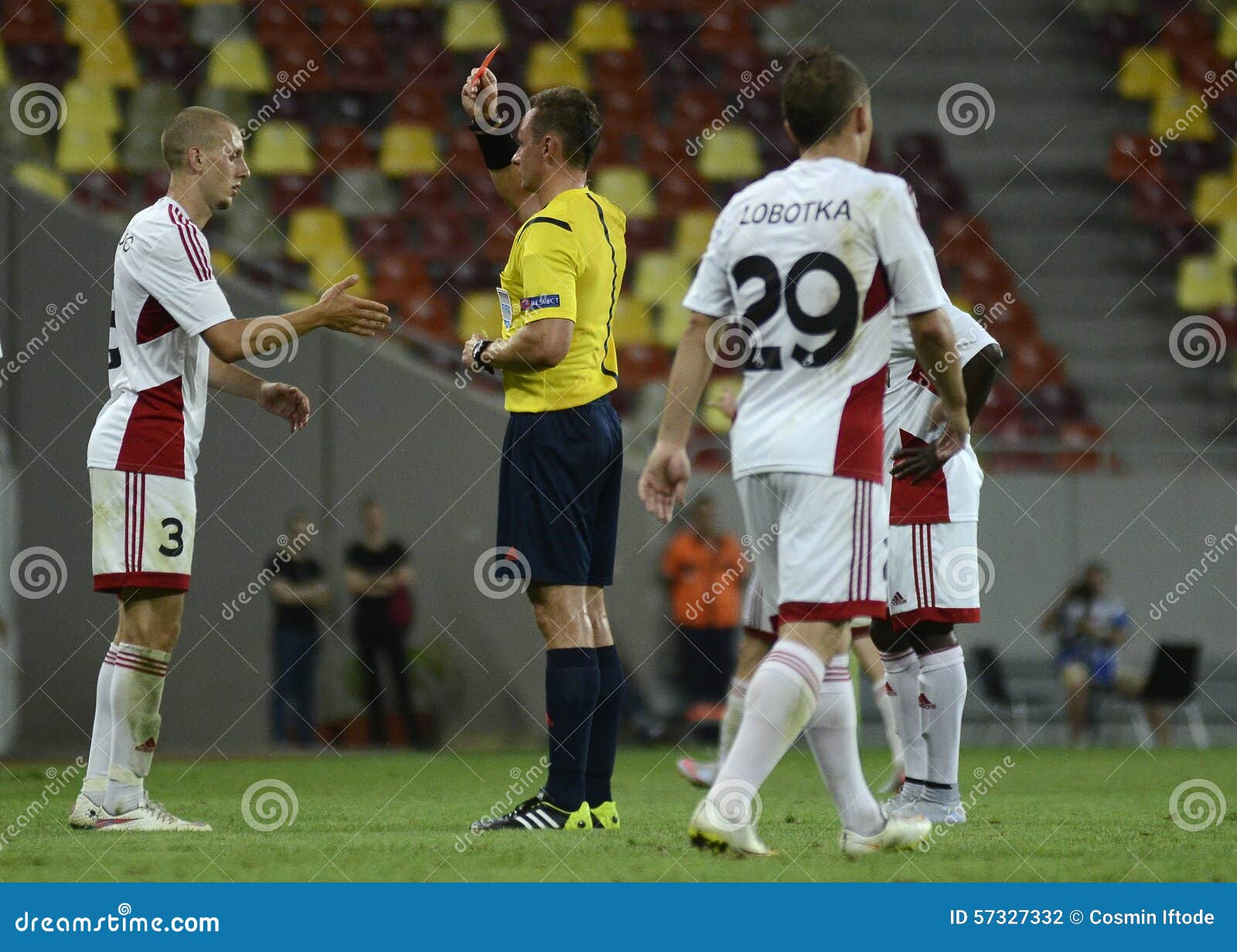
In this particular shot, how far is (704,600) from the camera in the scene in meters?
12.3

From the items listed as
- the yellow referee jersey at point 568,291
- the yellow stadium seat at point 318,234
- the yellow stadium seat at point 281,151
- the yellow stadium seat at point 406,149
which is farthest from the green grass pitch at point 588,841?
the yellow stadium seat at point 406,149

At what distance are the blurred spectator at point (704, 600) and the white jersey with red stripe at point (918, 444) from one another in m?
6.29

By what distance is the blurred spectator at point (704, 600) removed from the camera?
12297 mm

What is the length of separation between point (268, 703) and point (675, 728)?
9.74 feet

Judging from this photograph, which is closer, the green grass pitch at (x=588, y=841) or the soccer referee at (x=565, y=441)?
the green grass pitch at (x=588, y=841)

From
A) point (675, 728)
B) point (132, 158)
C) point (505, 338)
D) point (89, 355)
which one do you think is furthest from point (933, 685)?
point (132, 158)

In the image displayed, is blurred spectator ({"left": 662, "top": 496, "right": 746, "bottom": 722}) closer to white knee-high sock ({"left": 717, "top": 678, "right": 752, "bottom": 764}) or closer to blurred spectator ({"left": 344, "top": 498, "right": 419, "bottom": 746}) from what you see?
blurred spectator ({"left": 344, "top": 498, "right": 419, "bottom": 746})

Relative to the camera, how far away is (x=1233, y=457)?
43.5 ft

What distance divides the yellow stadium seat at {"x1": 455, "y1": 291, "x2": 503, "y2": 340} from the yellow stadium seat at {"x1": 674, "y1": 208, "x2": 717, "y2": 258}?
1881 mm

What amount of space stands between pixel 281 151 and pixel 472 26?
2526 mm

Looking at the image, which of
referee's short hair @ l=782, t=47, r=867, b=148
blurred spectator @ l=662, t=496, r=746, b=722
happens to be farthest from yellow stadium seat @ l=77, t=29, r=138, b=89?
referee's short hair @ l=782, t=47, r=867, b=148

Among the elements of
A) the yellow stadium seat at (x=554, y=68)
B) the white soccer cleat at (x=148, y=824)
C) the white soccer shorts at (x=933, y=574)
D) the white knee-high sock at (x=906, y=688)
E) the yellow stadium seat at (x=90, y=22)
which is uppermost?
the yellow stadium seat at (x=554, y=68)

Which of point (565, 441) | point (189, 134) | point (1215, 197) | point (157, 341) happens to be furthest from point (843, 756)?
point (1215, 197)

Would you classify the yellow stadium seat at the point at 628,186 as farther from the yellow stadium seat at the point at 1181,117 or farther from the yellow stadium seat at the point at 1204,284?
the yellow stadium seat at the point at 1181,117
